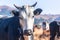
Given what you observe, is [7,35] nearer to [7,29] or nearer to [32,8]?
[7,29]

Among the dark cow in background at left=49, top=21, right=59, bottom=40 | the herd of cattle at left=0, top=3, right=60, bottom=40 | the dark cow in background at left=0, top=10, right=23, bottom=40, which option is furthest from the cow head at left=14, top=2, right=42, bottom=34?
the dark cow in background at left=49, top=21, right=59, bottom=40

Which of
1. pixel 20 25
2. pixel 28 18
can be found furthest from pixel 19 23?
pixel 28 18

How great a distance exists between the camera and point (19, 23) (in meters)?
8.65

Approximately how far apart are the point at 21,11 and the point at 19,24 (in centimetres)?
45

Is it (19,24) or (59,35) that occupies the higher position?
(19,24)

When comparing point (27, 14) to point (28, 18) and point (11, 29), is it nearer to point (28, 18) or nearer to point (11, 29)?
point (28, 18)

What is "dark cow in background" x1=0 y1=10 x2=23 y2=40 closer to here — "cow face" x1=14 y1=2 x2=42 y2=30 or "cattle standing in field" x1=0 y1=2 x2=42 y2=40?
"cattle standing in field" x1=0 y1=2 x2=42 y2=40

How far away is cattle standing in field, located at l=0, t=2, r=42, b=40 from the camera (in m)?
8.41

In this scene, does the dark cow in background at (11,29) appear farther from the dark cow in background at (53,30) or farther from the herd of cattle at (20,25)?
the dark cow in background at (53,30)

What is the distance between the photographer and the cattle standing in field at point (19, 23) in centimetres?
841

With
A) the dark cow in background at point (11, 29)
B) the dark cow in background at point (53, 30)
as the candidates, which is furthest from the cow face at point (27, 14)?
the dark cow in background at point (53, 30)

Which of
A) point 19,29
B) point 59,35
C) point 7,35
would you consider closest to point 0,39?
point 7,35

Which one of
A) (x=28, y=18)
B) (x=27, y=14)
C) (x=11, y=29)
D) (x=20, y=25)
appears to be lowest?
(x=11, y=29)

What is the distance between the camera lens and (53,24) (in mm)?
11602
